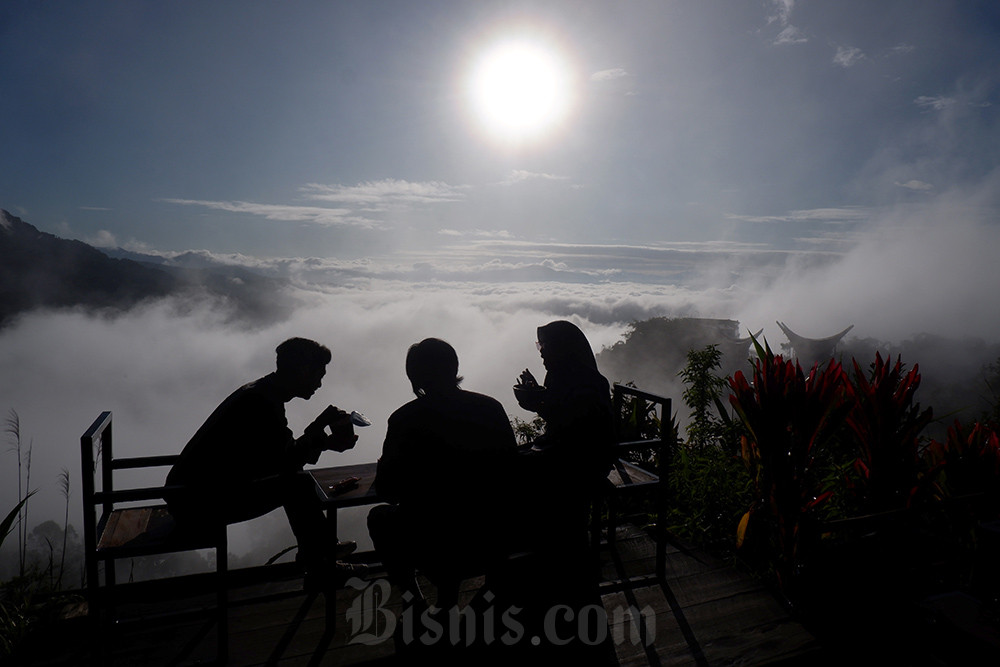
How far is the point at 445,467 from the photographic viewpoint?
266 cm

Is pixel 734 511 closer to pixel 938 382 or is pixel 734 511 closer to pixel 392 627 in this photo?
pixel 392 627

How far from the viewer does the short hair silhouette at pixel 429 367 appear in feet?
8.82

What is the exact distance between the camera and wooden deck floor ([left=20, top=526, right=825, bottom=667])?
293cm

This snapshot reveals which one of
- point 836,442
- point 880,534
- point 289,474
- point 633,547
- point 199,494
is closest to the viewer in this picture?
point 199,494

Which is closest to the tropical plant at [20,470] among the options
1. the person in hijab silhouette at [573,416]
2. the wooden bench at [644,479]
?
the person in hijab silhouette at [573,416]

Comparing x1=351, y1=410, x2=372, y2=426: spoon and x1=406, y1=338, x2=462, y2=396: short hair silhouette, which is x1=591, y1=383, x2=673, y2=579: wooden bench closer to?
x1=406, y1=338, x2=462, y2=396: short hair silhouette

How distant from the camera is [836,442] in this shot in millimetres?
4816

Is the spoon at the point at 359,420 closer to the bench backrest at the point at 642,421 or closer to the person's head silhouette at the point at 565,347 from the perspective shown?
the person's head silhouette at the point at 565,347

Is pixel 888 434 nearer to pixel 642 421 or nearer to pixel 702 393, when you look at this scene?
pixel 642 421

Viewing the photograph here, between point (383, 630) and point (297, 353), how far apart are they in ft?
5.26

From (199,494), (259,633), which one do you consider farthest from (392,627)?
(199,494)

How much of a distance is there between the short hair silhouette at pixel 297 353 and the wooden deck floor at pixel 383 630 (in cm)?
145

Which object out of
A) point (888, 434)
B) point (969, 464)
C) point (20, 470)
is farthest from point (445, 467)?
point (20, 470)

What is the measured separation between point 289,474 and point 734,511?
3220 mm
